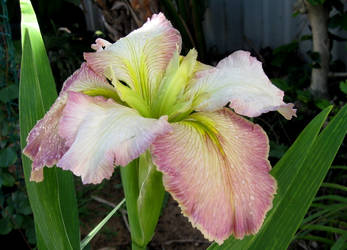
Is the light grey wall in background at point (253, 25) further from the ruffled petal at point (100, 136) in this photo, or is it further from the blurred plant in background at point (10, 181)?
the ruffled petal at point (100, 136)

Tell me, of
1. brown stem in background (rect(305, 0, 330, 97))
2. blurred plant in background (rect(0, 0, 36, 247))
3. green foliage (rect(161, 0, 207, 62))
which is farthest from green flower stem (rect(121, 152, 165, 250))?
green foliage (rect(161, 0, 207, 62))

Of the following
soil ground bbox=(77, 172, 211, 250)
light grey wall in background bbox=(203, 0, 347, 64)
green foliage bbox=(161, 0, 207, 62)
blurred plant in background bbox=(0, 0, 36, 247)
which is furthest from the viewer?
light grey wall in background bbox=(203, 0, 347, 64)

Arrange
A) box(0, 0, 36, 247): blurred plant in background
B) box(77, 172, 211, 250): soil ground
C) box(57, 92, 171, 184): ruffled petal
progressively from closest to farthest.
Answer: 1. box(57, 92, 171, 184): ruffled petal
2. box(0, 0, 36, 247): blurred plant in background
3. box(77, 172, 211, 250): soil ground

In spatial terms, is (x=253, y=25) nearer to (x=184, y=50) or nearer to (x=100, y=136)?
(x=184, y=50)

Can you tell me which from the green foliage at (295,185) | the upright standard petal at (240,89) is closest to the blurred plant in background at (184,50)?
the green foliage at (295,185)

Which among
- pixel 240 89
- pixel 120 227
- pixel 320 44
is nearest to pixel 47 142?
pixel 240 89

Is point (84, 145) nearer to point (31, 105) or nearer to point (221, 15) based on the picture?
point (31, 105)

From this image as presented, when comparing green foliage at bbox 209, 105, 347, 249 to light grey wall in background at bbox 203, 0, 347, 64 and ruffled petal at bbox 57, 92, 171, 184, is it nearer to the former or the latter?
ruffled petal at bbox 57, 92, 171, 184
